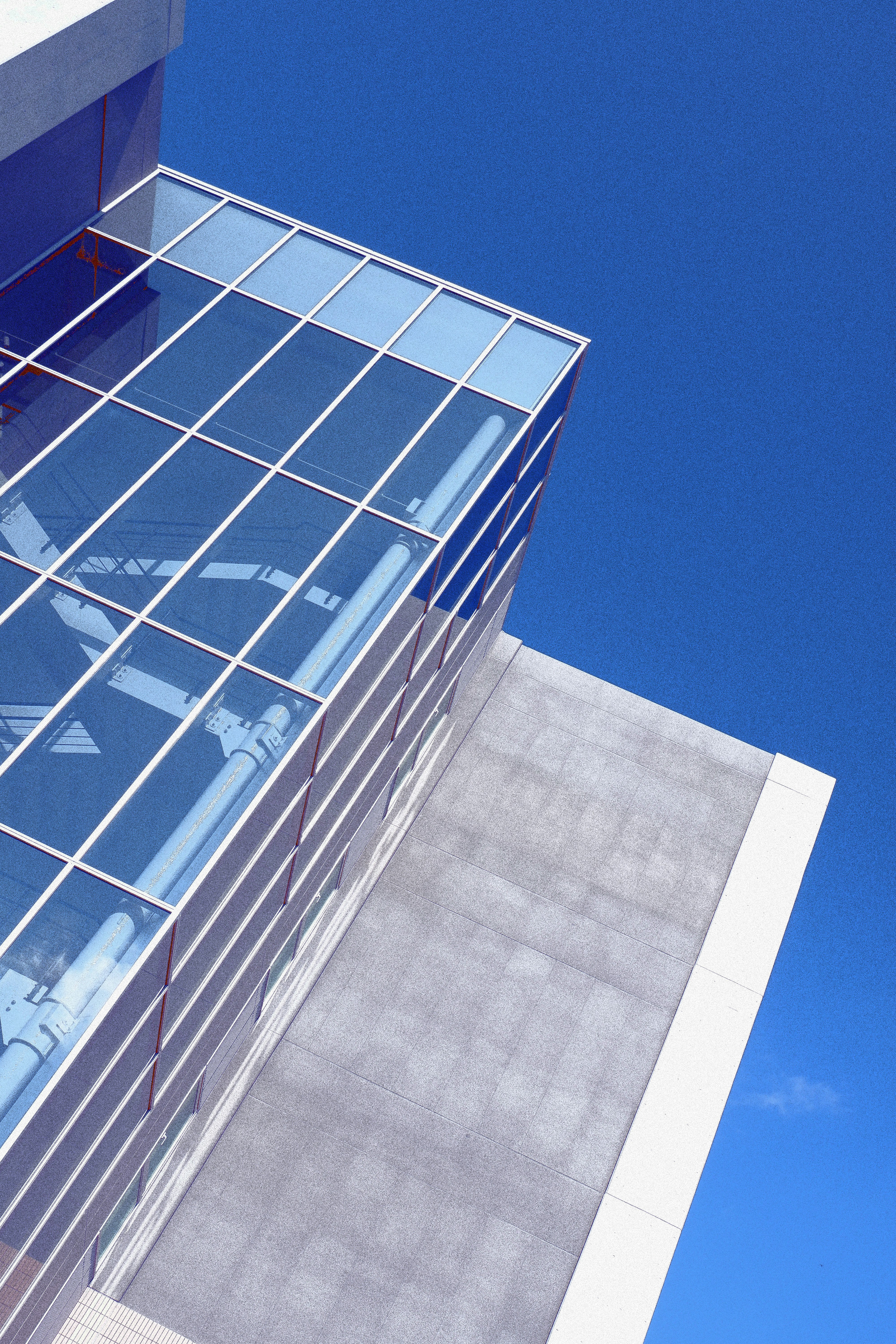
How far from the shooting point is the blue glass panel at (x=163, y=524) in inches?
680

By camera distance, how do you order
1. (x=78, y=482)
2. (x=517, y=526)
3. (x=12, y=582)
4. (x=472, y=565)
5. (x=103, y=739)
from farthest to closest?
(x=517, y=526), (x=472, y=565), (x=78, y=482), (x=12, y=582), (x=103, y=739)

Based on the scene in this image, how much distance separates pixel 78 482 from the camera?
18.4 metres

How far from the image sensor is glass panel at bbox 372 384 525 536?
19797 mm

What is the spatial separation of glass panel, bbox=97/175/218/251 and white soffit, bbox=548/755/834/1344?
15.9m

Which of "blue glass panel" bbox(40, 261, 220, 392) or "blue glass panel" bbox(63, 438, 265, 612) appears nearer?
"blue glass panel" bbox(63, 438, 265, 612)

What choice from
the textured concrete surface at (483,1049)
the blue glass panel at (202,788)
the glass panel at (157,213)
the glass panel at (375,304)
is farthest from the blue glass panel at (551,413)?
the blue glass panel at (202,788)

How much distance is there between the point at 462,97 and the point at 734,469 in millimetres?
20505

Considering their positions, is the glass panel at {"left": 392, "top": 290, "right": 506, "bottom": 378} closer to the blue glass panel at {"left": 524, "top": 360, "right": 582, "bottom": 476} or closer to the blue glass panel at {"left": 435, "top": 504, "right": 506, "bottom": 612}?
the blue glass panel at {"left": 524, "top": 360, "right": 582, "bottom": 476}

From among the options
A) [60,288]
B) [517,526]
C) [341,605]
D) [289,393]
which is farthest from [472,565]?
[60,288]

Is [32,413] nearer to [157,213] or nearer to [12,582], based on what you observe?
[12,582]

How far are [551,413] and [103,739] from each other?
11118mm

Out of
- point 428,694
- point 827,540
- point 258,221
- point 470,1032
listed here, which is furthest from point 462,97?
point 470,1032

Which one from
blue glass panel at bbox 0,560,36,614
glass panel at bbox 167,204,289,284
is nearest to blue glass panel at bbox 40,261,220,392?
glass panel at bbox 167,204,289,284

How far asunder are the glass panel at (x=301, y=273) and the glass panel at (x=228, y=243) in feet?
0.93
